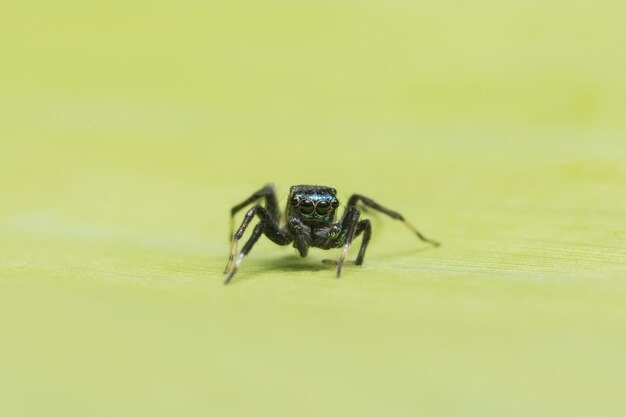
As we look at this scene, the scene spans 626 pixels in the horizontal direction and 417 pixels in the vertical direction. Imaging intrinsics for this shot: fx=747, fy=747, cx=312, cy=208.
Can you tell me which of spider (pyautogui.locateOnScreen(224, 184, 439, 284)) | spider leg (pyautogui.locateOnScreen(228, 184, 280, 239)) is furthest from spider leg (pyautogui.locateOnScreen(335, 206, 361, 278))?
spider leg (pyautogui.locateOnScreen(228, 184, 280, 239))

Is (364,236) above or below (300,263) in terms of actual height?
above

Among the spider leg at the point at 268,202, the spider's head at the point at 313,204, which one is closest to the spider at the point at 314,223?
the spider's head at the point at 313,204

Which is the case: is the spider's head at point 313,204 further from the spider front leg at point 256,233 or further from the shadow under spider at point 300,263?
the shadow under spider at point 300,263

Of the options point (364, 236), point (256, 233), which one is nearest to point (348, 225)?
point (364, 236)

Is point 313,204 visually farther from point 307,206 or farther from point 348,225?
point 348,225

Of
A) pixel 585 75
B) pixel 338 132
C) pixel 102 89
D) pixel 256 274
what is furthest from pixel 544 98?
pixel 102 89

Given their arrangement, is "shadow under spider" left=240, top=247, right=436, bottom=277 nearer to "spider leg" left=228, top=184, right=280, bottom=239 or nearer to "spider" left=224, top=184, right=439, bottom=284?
"spider" left=224, top=184, right=439, bottom=284
